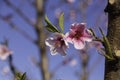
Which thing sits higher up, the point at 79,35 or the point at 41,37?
the point at 41,37

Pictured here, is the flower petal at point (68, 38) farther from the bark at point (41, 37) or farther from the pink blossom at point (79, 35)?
the bark at point (41, 37)

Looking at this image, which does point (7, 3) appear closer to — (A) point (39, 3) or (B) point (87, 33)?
(A) point (39, 3)

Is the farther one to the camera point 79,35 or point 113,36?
point 79,35

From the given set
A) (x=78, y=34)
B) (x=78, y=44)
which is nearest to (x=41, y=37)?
(x=78, y=34)

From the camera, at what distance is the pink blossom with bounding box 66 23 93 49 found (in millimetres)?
867

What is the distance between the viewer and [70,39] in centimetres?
92

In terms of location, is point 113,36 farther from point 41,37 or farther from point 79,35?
point 41,37

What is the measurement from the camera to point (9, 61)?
1.85m

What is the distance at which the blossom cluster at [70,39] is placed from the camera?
874 mm

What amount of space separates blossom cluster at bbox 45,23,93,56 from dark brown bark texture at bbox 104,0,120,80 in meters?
0.06

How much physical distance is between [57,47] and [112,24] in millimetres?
178

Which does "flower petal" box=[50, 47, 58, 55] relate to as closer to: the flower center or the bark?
the flower center

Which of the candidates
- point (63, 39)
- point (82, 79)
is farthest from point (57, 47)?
point (82, 79)

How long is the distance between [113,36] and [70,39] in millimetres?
138
